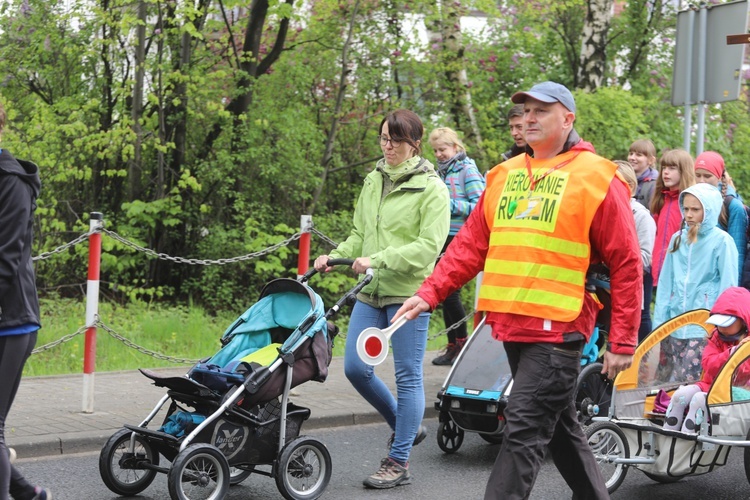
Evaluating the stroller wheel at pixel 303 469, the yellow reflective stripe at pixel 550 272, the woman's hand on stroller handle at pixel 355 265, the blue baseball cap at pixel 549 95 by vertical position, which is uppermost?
the blue baseball cap at pixel 549 95

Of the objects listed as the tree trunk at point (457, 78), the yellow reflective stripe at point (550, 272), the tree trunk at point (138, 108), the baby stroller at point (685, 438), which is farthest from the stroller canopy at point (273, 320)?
the tree trunk at point (457, 78)

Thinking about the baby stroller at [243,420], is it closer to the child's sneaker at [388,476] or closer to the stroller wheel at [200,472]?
the stroller wheel at [200,472]

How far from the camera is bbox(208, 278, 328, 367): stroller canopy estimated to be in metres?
5.66

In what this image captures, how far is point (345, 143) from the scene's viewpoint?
47.6 ft

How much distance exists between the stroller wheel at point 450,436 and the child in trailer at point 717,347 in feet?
4.97

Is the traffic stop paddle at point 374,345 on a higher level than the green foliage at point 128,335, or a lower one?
higher

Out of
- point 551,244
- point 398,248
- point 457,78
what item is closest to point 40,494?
point 398,248

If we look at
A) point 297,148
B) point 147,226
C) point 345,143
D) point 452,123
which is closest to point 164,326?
point 147,226

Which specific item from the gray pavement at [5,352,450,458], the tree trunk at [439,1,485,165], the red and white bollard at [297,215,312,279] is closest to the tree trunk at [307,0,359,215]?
the tree trunk at [439,1,485,165]

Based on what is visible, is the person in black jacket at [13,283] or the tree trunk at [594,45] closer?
the person in black jacket at [13,283]

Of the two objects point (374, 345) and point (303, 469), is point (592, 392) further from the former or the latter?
point (374, 345)

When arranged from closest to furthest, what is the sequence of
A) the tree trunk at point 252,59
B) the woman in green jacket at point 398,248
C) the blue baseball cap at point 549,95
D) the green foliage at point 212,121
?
the blue baseball cap at point 549,95
the woman in green jacket at point 398,248
the green foliage at point 212,121
the tree trunk at point 252,59

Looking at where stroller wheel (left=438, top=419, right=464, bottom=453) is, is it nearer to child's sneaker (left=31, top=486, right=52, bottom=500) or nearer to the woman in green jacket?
the woman in green jacket

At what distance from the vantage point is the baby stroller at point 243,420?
527cm
